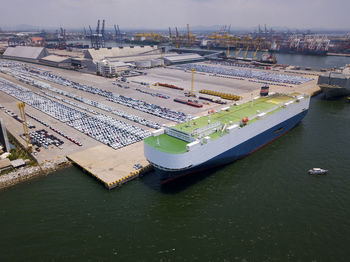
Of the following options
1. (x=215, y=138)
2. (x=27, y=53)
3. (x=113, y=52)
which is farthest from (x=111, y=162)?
(x=27, y=53)

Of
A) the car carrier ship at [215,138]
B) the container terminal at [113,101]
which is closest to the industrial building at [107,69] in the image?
the container terminal at [113,101]

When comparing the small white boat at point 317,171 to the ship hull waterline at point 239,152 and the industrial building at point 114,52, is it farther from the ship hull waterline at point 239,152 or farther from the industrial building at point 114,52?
the industrial building at point 114,52

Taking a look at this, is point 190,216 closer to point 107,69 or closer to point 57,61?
point 107,69

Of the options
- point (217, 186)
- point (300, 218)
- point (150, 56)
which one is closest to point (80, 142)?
point (217, 186)

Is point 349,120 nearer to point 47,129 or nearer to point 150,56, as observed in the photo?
point 47,129

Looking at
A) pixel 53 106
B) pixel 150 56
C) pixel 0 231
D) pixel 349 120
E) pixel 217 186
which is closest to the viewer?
pixel 0 231
